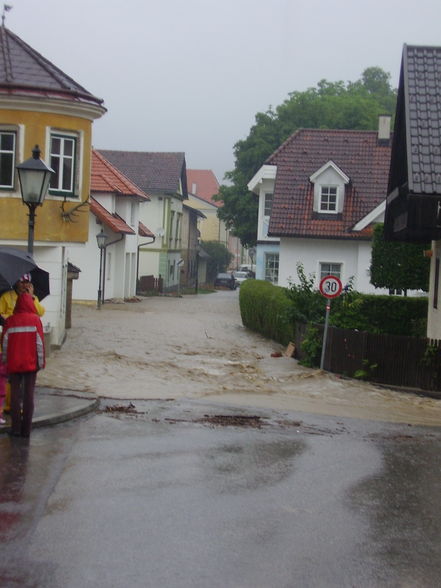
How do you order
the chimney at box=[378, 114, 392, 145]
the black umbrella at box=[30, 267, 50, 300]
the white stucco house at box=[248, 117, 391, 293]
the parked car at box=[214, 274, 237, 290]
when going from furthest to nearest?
1. the parked car at box=[214, 274, 237, 290]
2. the chimney at box=[378, 114, 392, 145]
3. the white stucco house at box=[248, 117, 391, 293]
4. the black umbrella at box=[30, 267, 50, 300]

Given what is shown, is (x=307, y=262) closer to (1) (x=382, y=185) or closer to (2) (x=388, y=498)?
(1) (x=382, y=185)

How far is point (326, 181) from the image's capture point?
38.1m

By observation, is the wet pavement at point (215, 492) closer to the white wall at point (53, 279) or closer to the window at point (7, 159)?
the white wall at point (53, 279)

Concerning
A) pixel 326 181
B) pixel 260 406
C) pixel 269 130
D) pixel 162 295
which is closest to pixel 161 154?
pixel 269 130

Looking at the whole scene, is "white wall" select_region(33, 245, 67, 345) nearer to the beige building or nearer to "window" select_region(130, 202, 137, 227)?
"window" select_region(130, 202, 137, 227)

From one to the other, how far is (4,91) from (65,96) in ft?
3.89

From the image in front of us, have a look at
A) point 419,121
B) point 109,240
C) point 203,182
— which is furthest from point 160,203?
point 203,182

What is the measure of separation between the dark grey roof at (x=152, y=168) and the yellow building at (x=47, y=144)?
1581 inches

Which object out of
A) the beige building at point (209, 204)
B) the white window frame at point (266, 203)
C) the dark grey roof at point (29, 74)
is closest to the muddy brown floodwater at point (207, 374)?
the dark grey roof at point (29, 74)

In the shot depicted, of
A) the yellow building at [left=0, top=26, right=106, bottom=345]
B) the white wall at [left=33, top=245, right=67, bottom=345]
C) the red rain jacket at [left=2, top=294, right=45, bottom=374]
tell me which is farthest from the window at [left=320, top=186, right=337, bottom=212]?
the red rain jacket at [left=2, top=294, right=45, bottom=374]

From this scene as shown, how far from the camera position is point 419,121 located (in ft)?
59.2

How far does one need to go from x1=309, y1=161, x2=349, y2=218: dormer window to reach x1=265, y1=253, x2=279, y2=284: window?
20.8ft

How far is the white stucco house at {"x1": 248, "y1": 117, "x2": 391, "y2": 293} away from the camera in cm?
3694

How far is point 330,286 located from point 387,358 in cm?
207
